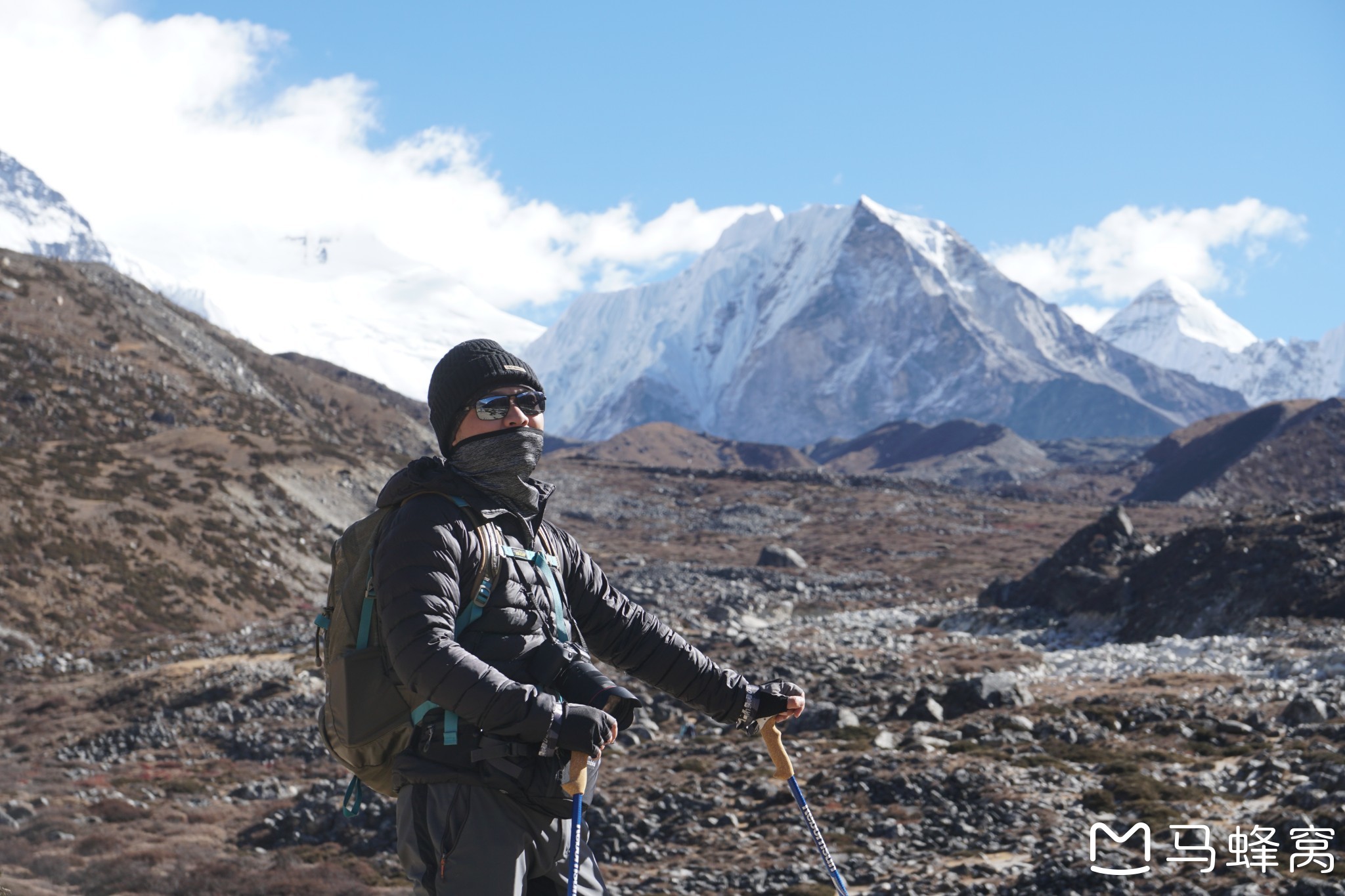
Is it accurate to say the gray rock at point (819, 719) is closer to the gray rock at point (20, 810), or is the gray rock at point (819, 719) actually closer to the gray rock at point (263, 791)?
the gray rock at point (263, 791)

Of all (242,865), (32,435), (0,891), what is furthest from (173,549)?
(0,891)

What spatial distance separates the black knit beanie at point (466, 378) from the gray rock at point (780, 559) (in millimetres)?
71779

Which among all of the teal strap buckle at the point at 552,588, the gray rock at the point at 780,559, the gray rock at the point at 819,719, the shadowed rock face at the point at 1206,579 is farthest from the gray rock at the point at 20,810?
the gray rock at the point at 780,559

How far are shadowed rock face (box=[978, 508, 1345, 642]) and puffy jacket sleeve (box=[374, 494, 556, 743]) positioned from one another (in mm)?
35797

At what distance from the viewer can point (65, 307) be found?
97.4 meters

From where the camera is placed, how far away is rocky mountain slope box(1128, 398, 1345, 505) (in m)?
125

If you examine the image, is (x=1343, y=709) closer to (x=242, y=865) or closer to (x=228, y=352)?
(x=242, y=865)

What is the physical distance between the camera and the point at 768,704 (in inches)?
203

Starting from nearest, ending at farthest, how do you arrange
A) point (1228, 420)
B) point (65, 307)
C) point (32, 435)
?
point (32, 435)
point (65, 307)
point (1228, 420)

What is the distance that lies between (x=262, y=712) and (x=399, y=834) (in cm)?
2584

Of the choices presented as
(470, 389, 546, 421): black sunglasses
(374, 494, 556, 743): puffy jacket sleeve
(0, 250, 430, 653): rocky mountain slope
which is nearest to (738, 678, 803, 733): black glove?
(374, 494, 556, 743): puffy jacket sleeve

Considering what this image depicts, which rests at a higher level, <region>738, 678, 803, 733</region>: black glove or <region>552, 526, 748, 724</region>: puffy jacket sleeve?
<region>552, 526, 748, 724</region>: puffy jacket sleeve

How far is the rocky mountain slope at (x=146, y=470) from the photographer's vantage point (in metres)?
48.3

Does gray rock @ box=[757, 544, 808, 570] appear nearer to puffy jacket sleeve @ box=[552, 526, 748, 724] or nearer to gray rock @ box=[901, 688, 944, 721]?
gray rock @ box=[901, 688, 944, 721]
